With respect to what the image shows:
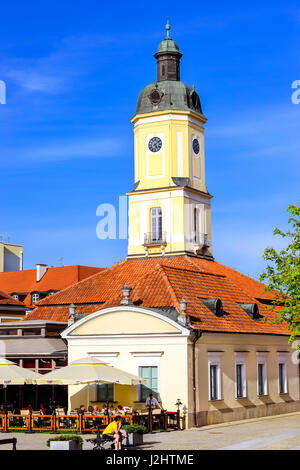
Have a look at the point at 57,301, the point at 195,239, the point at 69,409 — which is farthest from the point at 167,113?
the point at 69,409

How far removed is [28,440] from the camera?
99.0 feet

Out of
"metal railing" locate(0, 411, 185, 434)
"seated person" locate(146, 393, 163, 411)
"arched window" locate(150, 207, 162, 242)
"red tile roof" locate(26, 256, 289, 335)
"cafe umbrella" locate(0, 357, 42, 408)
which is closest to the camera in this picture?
"metal railing" locate(0, 411, 185, 434)

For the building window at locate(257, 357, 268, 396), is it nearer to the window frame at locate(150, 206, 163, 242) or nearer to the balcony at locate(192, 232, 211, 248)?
the balcony at locate(192, 232, 211, 248)

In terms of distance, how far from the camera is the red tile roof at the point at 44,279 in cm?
8306

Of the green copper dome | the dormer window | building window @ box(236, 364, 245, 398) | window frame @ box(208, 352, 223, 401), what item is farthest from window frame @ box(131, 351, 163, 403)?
the green copper dome

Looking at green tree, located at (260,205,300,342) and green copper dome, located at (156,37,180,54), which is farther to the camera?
green copper dome, located at (156,37,180,54)

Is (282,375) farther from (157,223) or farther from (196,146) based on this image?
(196,146)

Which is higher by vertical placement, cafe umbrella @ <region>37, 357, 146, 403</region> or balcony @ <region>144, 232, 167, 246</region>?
balcony @ <region>144, 232, 167, 246</region>

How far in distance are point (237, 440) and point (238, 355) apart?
1111 cm

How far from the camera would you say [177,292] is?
128 ft

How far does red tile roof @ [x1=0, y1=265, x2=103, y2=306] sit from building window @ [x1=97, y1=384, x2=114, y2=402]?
146 feet

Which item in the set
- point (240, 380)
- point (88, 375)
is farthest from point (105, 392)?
point (240, 380)

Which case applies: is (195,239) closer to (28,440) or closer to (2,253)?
(28,440)

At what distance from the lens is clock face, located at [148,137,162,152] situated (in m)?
55.1
